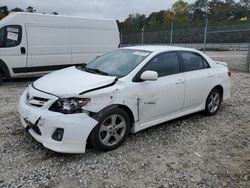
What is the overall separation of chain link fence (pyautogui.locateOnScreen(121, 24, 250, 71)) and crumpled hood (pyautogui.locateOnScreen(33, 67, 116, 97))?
1746 cm

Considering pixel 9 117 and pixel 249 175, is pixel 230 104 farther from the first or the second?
pixel 9 117

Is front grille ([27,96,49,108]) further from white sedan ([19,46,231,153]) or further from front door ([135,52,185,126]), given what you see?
front door ([135,52,185,126])

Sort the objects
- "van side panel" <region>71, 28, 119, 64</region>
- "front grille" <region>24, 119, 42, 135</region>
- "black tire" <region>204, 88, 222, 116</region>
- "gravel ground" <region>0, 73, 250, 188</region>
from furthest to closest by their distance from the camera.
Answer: "van side panel" <region>71, 28, 119, 64</region> → "black tire" <region>204, 88, 222, 116</region> → "front grille" <region>24, 119, 42, 135</region> → "gravel ground" <region>0, 73, 250, 188</region>

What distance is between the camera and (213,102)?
6.06m

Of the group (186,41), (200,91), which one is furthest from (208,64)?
(186,41)

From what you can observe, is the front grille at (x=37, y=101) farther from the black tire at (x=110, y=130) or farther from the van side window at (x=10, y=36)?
the van side window at (x=10, y=36)

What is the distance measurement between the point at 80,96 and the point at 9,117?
2433 mm

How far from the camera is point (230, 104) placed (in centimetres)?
700

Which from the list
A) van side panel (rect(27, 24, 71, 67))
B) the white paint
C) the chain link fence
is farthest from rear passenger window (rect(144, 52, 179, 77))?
the chain link fence

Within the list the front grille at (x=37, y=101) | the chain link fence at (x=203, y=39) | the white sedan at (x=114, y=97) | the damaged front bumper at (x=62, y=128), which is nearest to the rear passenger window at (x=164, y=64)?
the white sedan at (x=114, y=97)

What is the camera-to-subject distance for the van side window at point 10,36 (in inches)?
349

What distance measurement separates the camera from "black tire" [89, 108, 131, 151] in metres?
3.95

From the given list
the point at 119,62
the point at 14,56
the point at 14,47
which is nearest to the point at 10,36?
the point at 14,47

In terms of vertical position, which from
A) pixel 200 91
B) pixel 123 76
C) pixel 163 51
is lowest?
pixel 200 91
